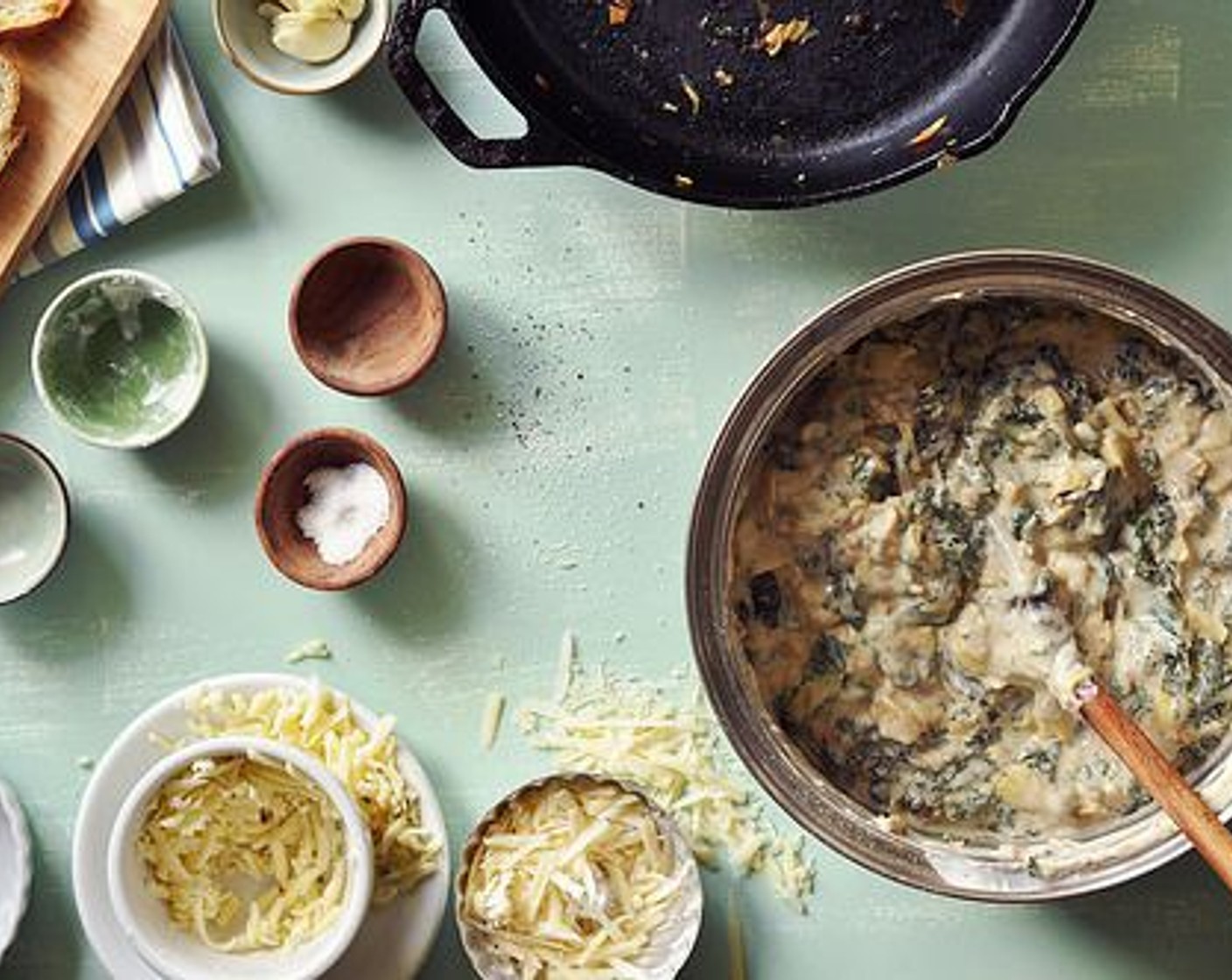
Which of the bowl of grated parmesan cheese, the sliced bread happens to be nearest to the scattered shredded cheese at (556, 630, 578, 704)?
the bowl of grated parmesan cheese

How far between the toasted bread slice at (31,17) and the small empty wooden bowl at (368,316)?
0.35 metres

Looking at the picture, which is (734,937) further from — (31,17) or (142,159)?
(31,17)

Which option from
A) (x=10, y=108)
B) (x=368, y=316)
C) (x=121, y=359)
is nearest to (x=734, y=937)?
(x=368, y=316)

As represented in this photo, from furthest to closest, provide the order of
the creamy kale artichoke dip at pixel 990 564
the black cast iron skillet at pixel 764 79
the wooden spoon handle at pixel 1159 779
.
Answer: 1. the black cast iron skillet at pixel 764 79
2. the creamy kale artichoke dip at pixel 990 564
3. the wooden spoon handle at pixel 1159 779

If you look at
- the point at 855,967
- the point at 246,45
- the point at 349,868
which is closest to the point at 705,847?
the point at 855,967

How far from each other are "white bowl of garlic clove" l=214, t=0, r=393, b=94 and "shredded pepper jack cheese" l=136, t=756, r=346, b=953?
0.66 metres

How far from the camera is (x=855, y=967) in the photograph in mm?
2285

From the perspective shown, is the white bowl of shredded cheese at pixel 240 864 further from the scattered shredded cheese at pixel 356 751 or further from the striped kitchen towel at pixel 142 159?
the striped kitchen towel at pixel 142 159

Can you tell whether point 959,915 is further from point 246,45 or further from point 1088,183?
point 246,45

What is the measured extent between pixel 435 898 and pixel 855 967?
41cm

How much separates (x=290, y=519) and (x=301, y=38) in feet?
1.51

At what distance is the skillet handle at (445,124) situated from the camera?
2131 mm

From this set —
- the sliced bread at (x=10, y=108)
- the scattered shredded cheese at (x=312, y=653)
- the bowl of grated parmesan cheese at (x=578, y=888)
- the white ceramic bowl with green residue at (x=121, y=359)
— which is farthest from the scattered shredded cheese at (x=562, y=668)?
the sliced bread at (x=10, y=108)

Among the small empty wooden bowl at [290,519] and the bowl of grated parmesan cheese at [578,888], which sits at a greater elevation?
the small empty wooden bowl at [290,519]
